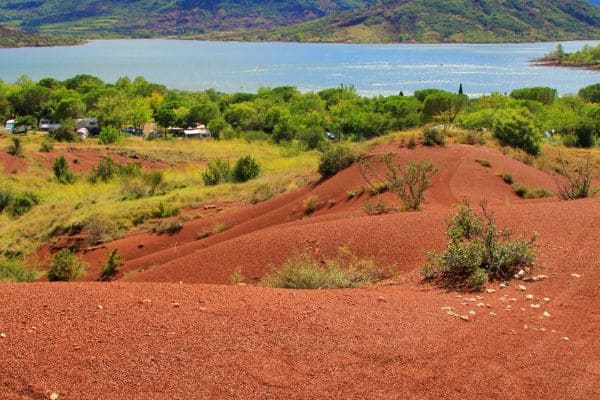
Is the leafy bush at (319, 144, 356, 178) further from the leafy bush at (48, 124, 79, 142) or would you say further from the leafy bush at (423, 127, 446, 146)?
the leafy bush at (48, 124, 79, 142)

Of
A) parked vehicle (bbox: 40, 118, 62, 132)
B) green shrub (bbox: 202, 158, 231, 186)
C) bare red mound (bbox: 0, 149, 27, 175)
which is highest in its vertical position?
green shrub (bbox: 202, 158, 231, 186)

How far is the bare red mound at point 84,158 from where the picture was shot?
143 feet

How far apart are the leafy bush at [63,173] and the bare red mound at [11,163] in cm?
343

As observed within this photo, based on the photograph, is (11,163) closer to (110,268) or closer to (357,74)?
(110,268)

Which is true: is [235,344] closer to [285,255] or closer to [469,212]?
[469,212]

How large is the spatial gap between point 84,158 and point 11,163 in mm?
5245

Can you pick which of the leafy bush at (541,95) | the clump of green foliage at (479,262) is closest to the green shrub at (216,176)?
the clump of green foliage at (479,262)

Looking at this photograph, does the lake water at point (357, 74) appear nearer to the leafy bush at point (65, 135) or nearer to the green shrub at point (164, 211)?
the leafy bush at point (65, 135)

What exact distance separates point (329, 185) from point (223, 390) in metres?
14.9

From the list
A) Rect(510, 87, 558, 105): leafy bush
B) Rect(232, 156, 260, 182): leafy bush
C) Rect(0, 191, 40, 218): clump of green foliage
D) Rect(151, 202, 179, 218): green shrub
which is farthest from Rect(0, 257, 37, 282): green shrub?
Rect(510, 87, 558, 105): leafy bush

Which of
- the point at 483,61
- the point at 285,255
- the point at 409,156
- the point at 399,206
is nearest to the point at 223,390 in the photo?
the point at 285,255

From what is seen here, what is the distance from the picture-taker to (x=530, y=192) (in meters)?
18.8

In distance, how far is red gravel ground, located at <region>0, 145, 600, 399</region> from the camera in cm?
598

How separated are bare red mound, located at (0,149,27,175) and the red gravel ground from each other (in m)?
35.6
